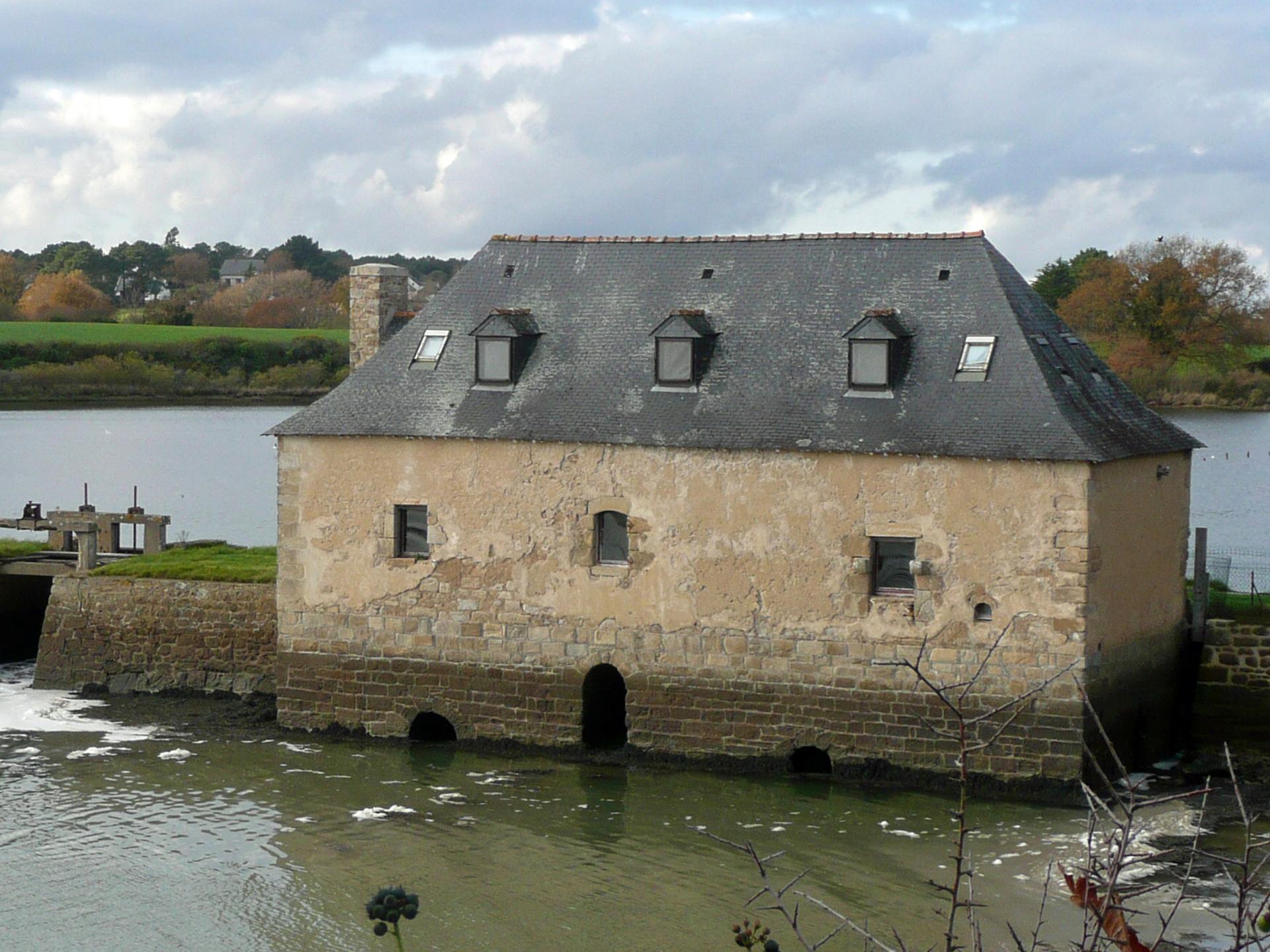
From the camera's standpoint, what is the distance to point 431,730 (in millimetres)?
20297

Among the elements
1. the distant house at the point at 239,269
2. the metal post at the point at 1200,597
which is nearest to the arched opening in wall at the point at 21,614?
the metal post at the point at 1200,597

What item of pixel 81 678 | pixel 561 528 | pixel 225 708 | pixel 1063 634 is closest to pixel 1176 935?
pixel 1063 634

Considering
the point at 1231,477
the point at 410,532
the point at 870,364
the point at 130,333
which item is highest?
the point at 130,333

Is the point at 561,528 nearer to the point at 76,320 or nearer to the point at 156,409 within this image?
the point at 156,409

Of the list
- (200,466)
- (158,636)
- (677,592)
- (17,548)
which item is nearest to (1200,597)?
(677,592)

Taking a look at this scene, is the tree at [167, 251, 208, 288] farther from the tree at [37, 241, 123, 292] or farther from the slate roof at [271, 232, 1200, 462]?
the slate roof at [271, 232, 1200, 462]

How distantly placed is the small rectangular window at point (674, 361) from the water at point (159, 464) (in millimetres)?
17023

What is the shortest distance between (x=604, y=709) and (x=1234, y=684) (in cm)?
684

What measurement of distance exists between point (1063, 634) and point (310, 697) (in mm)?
8542

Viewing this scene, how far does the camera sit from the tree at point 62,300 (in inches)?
3009

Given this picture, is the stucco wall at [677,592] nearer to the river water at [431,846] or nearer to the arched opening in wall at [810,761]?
the arched opening in wall at [810,761]

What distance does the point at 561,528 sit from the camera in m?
19.3

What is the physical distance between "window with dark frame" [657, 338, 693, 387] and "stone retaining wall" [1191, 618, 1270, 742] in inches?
251

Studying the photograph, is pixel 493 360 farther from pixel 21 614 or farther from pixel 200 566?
pixel 21 614
